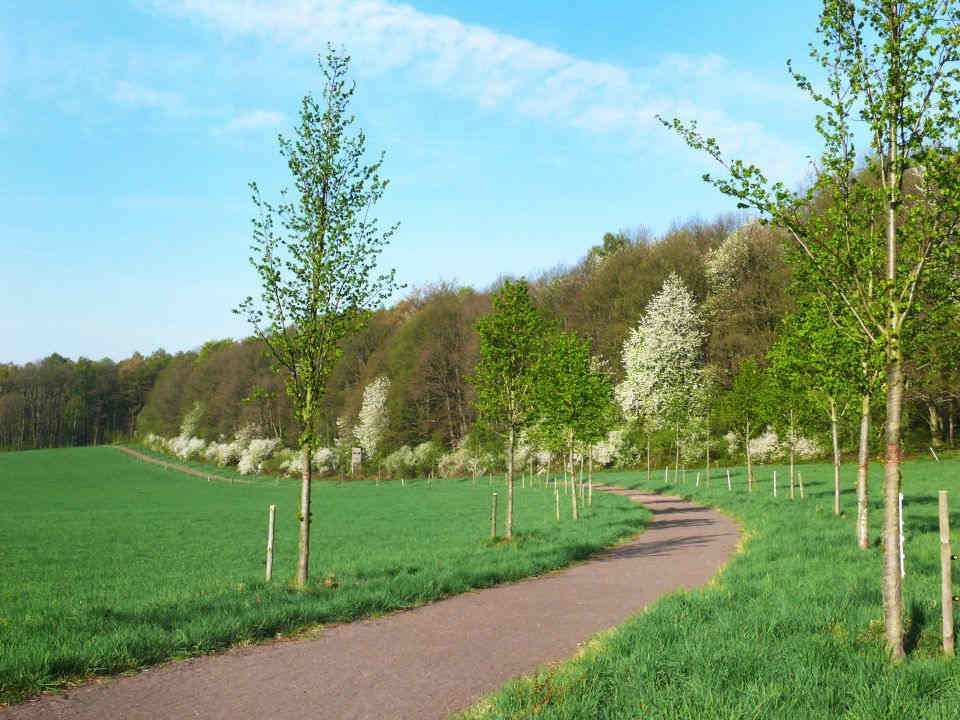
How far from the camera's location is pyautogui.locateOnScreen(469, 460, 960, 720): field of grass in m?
5.50

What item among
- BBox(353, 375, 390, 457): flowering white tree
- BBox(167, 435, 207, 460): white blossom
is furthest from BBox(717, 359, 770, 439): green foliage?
BBox(167, 435, 207, 460): white blossom

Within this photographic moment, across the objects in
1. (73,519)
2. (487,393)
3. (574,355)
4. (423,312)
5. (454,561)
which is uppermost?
(423,312)

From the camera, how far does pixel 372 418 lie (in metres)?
74.1

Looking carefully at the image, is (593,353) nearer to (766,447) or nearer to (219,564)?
(766,447)

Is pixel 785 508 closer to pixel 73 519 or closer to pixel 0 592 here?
pixel 0 592

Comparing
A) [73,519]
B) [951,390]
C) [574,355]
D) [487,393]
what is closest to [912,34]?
[487,393]

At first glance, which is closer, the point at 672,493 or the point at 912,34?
the point at 912,34

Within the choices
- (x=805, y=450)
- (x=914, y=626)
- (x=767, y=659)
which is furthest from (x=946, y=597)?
(x=805, y=450)

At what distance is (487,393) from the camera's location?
63.9 ft

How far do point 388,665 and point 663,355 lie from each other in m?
49.2

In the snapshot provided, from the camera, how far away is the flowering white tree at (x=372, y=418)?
7419cm

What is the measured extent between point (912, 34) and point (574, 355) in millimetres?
20016

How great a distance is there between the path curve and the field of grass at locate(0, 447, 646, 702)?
0.53m

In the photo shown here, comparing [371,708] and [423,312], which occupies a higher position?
[423,312]
